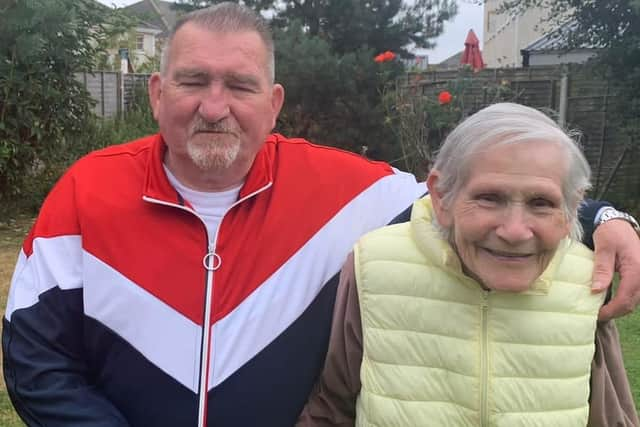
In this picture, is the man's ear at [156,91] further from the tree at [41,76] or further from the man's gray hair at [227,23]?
the tree at [41,76]

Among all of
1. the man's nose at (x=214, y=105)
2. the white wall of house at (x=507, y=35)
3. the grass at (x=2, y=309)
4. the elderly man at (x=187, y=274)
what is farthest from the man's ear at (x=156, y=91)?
the white wall of house at (x=507, y=35)

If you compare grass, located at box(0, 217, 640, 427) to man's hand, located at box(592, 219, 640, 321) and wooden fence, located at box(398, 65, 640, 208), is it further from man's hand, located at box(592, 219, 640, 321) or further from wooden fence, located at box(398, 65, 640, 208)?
wooden fence, located at box(398, 65, 640, 208)

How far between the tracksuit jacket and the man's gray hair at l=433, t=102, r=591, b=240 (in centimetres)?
52

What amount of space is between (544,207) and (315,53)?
28.1 feet

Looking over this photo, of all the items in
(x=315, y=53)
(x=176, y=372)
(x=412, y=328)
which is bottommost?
(x=176, y=372)

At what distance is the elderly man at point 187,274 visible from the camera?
6.42 ft

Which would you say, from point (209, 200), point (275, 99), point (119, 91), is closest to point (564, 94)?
point (119, 91)

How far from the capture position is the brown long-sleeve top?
179cm

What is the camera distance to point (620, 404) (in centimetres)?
183

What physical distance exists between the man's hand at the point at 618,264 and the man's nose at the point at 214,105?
3.30 feet

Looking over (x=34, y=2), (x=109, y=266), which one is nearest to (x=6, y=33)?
(x=34, y=2)

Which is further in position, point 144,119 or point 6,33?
point 144,119

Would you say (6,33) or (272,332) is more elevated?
(6,33)

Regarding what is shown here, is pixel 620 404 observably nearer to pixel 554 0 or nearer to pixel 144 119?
pixel 554 0
